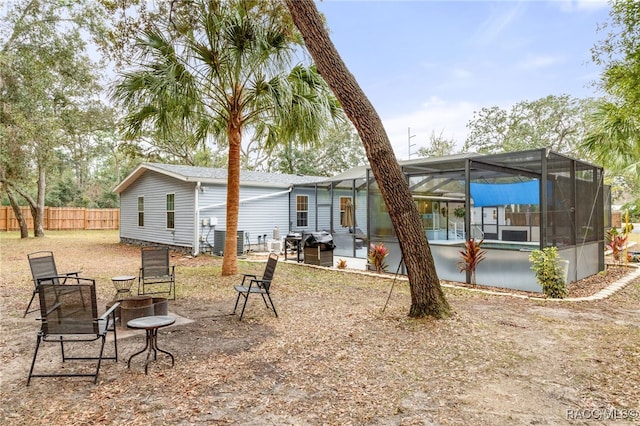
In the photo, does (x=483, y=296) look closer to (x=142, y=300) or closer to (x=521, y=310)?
(x=521, y=310)

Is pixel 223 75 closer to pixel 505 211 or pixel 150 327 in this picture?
pixel 150 327

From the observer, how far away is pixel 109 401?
291cm

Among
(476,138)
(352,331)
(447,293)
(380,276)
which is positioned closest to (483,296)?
(447,293)

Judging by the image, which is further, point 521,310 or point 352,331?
point 521,310

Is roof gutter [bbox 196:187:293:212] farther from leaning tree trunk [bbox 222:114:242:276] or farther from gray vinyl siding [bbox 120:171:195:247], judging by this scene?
leaning tree trunk [bbox 222:114:242:276]

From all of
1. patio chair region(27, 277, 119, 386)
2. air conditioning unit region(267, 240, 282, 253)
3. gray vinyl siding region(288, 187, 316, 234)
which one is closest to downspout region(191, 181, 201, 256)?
air conditioning unit region(267, 240, 282, 253)

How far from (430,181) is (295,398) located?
7.62 m

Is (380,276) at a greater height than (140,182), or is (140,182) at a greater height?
(140,182)

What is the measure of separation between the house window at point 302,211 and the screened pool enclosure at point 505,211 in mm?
1556

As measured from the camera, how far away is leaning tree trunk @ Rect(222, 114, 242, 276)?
8227mm

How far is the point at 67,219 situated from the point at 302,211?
17.6 m

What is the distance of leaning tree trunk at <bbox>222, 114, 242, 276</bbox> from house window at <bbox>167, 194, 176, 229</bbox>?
5946 millimetres

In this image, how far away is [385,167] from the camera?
4754 mm

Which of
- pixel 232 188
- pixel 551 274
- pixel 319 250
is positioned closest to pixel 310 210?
pixel 319 250
